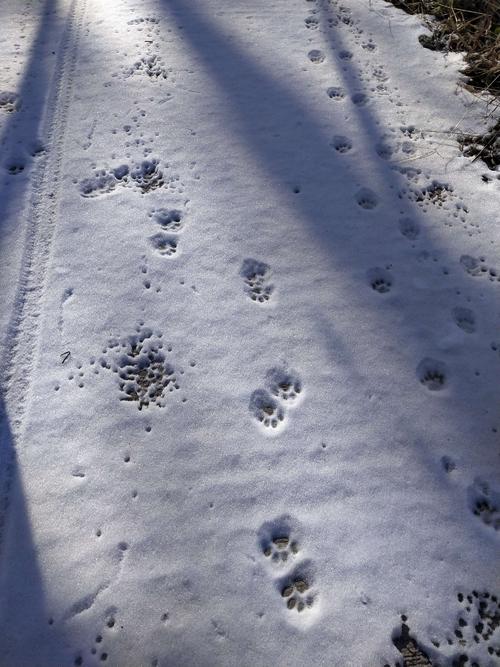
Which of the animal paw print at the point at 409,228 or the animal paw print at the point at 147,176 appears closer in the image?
the animal paw print at the point at 409,228

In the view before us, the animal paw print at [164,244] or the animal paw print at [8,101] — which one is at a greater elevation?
the animal paw print at [8,101]

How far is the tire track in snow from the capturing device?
1789 millimetres

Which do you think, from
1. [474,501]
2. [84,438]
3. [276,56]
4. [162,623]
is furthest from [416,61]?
[162,623]

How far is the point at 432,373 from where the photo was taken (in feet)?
6.24

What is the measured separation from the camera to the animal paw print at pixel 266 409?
69.7 inches

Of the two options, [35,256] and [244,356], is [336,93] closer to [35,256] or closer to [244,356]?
[244,356]

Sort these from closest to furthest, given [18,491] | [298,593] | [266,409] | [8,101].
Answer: [298,593] → [18,491] → [266,409] → [8,101]

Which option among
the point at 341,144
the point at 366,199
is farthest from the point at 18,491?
the point at 341,144

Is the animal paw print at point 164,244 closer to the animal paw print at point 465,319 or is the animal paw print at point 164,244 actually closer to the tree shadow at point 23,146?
the tree shadow at point 23,146

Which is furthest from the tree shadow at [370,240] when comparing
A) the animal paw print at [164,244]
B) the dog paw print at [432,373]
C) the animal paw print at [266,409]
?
the animal paw print at [164,244]

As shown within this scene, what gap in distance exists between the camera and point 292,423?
69.5 inches

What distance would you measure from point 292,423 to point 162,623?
78 centimetres

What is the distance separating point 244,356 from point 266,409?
0.25 m

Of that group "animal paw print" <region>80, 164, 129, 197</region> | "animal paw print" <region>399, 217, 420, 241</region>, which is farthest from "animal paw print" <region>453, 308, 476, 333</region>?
"animal paw print" <region>80, 164, 129, 197</region>
